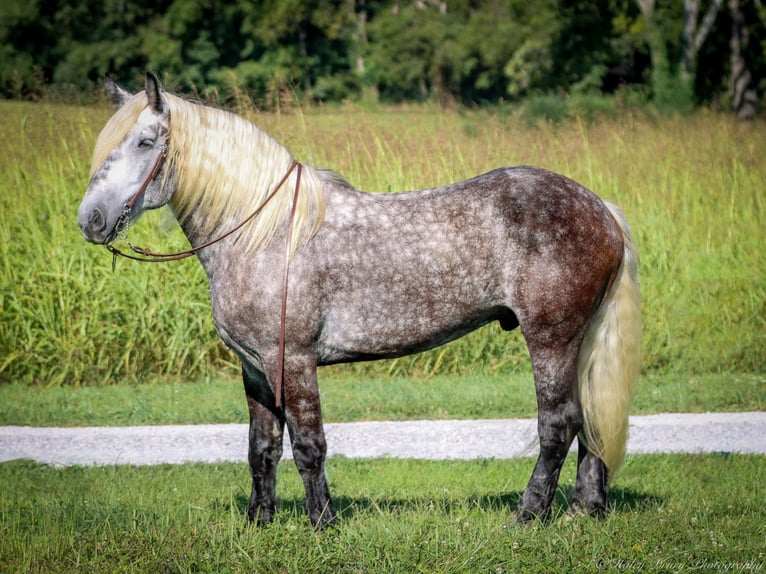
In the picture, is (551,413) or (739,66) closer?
(551,413)

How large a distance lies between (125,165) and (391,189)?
6052 millimetres

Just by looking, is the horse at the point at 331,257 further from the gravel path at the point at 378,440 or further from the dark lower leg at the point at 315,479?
the gravel path at the point at 378,440

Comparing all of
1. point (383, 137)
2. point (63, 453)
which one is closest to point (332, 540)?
point (63, 453)

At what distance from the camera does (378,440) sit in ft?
23.9

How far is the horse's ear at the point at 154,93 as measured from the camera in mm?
4480

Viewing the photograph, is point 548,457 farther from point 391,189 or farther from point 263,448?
point 391,189

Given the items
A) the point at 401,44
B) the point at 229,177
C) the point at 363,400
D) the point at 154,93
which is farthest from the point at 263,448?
the point at 401,44

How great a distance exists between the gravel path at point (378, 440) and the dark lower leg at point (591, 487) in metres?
1.49

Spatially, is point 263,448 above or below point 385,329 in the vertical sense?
below

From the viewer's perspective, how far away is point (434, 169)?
1099 centimetres

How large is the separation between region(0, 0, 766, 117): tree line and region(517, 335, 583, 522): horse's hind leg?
930 inches

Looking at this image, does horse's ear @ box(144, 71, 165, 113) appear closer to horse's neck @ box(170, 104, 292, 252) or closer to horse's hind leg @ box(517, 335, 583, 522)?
horse's neck @ box(170, 104, 292, 252)

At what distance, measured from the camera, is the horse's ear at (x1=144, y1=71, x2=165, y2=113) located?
448 cm

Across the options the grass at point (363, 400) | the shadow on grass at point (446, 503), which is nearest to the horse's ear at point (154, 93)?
the shadow on grass at point (446, 503)
